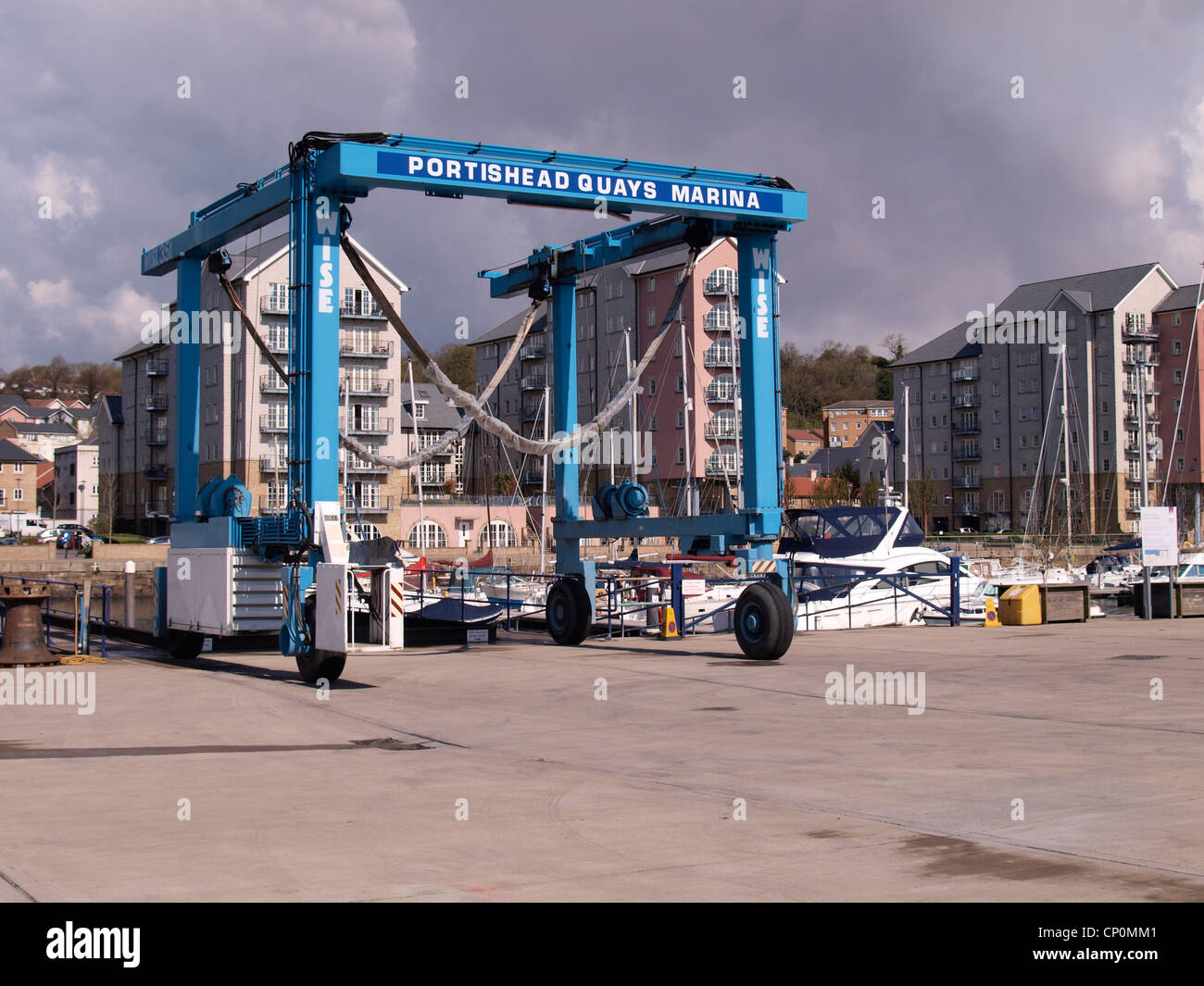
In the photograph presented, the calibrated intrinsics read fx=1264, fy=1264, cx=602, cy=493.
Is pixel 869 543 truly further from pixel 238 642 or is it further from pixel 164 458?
pixel 164 458

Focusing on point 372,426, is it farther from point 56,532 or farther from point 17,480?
point 17,480

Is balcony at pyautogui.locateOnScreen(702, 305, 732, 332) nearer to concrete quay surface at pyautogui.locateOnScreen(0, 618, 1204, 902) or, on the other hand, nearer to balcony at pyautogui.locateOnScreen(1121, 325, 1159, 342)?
balcony at pyautogui.locateOnScreen(1121, 325, 1159, 342)

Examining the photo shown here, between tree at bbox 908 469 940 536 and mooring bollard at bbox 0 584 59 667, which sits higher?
tree at bbox 908 469 940 536

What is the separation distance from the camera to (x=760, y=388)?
23.8 metres

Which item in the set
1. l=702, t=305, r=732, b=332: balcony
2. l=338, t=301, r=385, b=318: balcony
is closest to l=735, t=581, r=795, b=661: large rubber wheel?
l=702, t=305, r=732, b=332: balcony

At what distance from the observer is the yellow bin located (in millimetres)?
30609

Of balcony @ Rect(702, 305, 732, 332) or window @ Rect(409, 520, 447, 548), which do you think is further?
window @ Rect(409, 520, 447, 548)

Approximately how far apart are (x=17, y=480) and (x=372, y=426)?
236ft

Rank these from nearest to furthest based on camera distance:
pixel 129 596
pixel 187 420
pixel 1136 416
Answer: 1. pixel 187 420
2. pixel 129 596
3. pixel 1136 416

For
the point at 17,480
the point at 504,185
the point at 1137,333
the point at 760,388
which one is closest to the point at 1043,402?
the point at 1137,333

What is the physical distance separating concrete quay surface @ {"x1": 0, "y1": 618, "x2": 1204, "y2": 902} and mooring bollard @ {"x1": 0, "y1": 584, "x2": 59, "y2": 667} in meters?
1.80

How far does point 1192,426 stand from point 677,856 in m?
107
